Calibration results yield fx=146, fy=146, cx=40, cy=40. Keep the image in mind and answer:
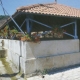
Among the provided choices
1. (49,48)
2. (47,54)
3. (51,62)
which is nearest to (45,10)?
(49,48)

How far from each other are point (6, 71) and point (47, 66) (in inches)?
94.6

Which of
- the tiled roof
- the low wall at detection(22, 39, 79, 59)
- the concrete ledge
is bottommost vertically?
the concrete ledge

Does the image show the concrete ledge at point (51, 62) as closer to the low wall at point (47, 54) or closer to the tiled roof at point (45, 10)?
the low wall at point (47, 54)

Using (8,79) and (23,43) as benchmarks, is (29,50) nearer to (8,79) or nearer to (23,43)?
(23,43)

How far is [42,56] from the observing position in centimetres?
783

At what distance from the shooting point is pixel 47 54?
8023 millimetres

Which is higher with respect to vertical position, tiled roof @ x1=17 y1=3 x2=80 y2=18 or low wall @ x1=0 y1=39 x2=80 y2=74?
tiled roof @ x1=17 y1=3 x2=80 y2=18

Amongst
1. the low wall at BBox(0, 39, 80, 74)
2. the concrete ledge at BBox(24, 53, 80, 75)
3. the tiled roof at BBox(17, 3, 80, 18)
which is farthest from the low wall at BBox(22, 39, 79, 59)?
the tiled roof at BBox(17, 3, 80, 18)

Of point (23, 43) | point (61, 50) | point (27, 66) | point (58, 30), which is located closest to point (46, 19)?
point (58, 30)

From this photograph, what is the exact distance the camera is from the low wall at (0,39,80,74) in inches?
289

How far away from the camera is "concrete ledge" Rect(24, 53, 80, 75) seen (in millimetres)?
7336

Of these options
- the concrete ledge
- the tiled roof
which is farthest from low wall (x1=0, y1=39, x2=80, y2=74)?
the tiled roof

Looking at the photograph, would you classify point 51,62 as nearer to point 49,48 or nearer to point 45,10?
point 49,48

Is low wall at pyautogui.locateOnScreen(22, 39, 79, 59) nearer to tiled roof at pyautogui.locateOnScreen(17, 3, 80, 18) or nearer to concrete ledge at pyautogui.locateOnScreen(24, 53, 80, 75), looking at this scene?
concrete ledge at pyautogui.locateOnScreen(24, 53, 80, 75)
